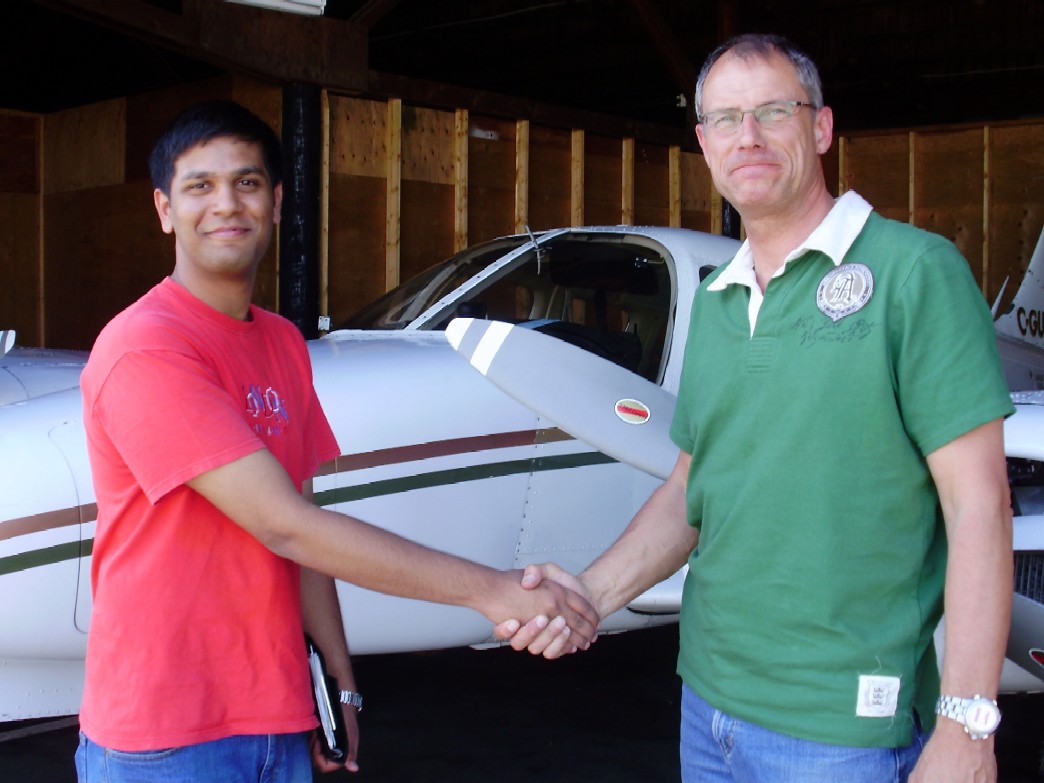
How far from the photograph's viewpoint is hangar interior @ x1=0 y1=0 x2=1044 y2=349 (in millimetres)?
8852

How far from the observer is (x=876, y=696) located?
1.68 metres

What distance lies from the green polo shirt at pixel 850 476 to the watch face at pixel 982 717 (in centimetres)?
11

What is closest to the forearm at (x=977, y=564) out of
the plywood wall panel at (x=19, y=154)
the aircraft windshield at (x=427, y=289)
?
the aircraft windshield at (x=427, y=289)

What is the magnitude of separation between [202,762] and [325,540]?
1.20 feet

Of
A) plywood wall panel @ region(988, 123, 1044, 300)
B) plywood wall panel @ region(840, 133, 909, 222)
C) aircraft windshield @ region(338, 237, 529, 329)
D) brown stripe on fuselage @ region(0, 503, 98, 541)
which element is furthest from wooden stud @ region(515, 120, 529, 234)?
brown stripe on fuselage @ region(0, 503, 98, 541)

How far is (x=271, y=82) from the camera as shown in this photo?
Answer: 860 cm

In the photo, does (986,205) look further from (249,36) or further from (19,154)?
(19,154)

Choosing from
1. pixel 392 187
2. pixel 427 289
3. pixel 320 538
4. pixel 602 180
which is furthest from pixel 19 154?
pixel 320 538

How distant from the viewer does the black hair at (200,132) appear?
1.91m

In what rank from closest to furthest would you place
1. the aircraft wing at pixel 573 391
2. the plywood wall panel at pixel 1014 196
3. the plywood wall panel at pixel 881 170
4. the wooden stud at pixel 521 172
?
the aircraft wing at pixel 573 391 → the wooden stud at pixel 521 172 → the plywood wall panel at pixel 1014 196 → the plywood wall panel at pixel 881 170

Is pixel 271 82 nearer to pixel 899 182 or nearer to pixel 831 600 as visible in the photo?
pixel 899 182

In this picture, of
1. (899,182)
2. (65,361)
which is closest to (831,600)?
(65,361)

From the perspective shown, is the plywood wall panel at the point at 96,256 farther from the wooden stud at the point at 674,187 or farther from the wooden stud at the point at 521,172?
the wooden stud at the point at 674,187

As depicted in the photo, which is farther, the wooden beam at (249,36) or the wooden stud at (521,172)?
the wooden stud at (521,172)
